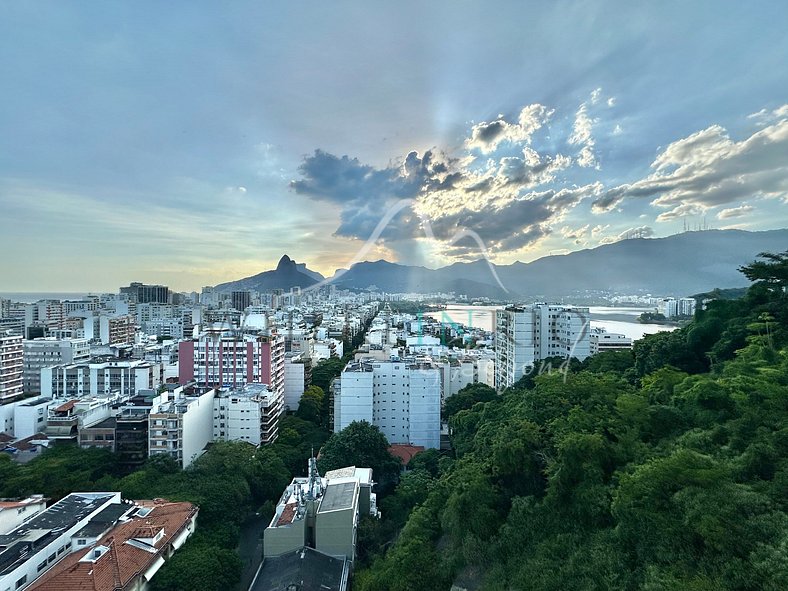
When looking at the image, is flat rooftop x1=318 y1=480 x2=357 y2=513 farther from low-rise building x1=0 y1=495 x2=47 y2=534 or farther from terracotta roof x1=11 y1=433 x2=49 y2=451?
terracotta roof x1=11 y1=433 x2=49 y2=451

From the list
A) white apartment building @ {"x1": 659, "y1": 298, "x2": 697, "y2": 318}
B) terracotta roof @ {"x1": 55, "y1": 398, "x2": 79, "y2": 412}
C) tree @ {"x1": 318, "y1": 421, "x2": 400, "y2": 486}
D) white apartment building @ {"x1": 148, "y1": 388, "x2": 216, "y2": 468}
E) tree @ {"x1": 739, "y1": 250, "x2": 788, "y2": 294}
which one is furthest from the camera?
white apartment building @ {"x1": 659, "y1": 298, "x2": 697, "y2": 318}

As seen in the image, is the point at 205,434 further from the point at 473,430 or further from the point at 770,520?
the point at 770,520

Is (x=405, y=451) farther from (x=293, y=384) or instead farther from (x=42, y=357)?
(x=42, y=357)

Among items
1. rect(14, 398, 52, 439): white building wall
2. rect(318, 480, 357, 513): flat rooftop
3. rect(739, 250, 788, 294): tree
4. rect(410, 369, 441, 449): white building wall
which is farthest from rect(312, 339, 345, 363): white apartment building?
rect(739, 250, 788, 294): tree

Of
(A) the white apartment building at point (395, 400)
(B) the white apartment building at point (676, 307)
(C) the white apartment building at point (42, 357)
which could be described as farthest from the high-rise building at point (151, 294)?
(B) the white apartment building at point (676, 307)

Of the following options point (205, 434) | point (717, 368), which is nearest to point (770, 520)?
point (717, 368)

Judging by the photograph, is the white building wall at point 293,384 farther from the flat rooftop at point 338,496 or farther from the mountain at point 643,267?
the flat rooftop at point 338,496

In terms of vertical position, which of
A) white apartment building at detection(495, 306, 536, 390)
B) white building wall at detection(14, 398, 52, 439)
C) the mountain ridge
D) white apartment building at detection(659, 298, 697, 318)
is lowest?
white building wall at detection(14, 398, 52, 439)
